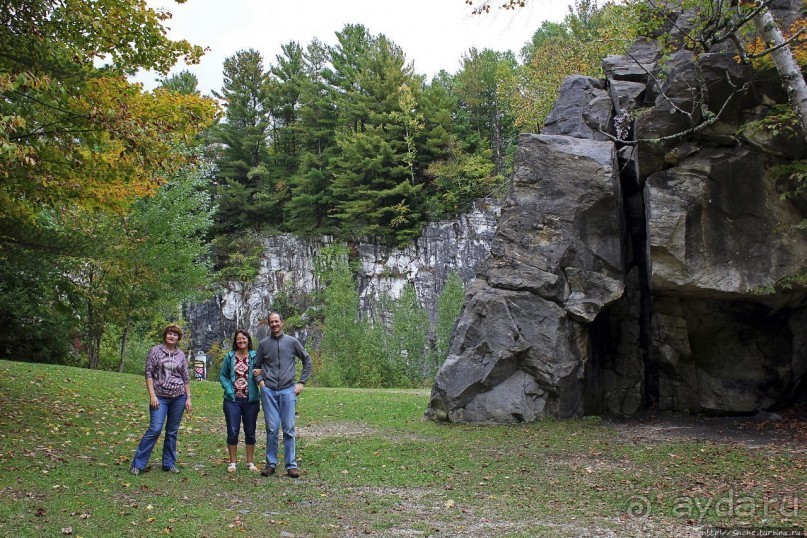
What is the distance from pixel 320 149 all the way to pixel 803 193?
36.0 meters

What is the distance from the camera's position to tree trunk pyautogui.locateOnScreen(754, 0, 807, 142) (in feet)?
27.3

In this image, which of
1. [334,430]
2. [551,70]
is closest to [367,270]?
[551,70]

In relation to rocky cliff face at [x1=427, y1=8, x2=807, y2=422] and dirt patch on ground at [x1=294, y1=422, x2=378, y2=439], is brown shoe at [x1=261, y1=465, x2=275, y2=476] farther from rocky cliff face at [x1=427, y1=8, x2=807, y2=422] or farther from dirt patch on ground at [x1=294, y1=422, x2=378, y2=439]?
rocky cliff face at [x1=427, y1=8, x2=807, y2=422]

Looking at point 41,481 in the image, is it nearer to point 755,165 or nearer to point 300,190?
point 755,165

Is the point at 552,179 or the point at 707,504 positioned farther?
the point at 552,179

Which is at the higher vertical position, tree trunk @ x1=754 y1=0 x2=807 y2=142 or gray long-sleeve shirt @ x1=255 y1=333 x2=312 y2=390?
tree trunk @ x1=754 y1=0 x2=807 y2=142

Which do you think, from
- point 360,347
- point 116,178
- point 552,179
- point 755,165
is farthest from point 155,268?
point 755,165

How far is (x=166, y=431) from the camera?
7398 millimetres

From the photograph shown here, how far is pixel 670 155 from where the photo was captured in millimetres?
12578

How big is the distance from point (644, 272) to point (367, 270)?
25840mm

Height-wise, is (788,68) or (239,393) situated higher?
(788,68)

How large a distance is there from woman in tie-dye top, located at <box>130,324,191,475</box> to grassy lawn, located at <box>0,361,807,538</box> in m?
0.26

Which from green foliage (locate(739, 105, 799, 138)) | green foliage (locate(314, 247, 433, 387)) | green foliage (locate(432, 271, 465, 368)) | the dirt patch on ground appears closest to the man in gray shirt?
the dirt patch on ground

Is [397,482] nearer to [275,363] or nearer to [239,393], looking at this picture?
[275,363]
